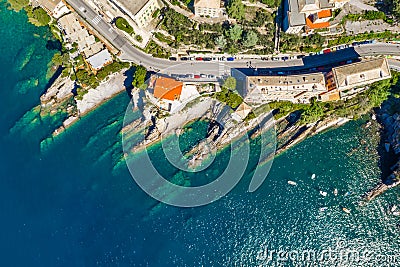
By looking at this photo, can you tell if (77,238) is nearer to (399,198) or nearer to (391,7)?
(399,198)

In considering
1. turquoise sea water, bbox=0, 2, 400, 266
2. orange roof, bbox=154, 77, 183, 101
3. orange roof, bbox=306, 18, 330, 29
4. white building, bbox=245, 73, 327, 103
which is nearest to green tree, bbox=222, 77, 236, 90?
white building, bbox=245, 73, 327, 103

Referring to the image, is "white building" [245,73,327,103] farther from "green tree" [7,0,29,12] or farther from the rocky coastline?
"green tree" [7,0,29,12]

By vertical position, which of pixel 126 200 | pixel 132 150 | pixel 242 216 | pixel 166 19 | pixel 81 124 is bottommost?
pixel 242 216

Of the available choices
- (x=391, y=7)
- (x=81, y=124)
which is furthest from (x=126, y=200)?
(x=391, y=7)

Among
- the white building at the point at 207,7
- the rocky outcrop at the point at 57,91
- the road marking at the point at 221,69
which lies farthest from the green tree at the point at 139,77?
the white building at the point at 207,7

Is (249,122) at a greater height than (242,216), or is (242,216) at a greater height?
(249,122)

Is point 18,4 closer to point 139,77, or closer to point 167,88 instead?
point 139,77

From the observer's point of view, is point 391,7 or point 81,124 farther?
point 81,124

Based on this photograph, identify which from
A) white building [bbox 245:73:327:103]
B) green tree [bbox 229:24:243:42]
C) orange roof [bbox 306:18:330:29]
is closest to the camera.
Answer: white building [bbox 245:73:327:103]
